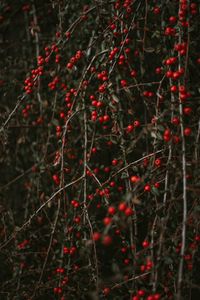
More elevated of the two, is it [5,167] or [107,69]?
[107,69]

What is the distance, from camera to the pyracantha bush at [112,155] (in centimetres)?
124

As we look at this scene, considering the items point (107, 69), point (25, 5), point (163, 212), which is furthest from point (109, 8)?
point (163, 212)

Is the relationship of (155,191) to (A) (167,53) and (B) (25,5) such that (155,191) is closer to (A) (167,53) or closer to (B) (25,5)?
(A) (167,53)

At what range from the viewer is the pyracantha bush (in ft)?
4.05

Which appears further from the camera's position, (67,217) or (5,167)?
(5,167)

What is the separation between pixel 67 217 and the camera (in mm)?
1645

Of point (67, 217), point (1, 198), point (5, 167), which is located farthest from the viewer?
point (5, 167)

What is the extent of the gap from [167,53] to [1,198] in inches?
45.2

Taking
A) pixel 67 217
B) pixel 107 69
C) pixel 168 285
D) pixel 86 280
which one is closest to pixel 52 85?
pixel 107 69

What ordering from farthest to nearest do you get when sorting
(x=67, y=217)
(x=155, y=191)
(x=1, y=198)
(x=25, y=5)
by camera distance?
(x=25, y=5), (x=1, y=198), (x=67, y=217), (x=155, y=191)

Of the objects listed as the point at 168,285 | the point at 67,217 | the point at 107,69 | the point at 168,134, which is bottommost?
the point at 168,285

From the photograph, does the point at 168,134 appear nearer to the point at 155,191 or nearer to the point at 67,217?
the point at 155,191

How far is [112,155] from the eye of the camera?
7.59 ft

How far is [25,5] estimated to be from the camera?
248 cm
